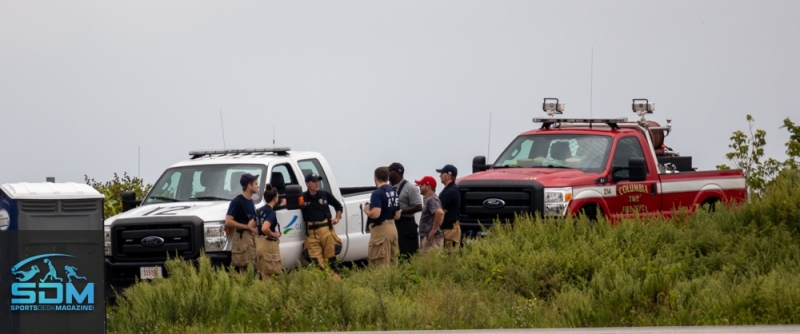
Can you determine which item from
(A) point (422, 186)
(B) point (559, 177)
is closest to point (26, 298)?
(A) point (422, 186)

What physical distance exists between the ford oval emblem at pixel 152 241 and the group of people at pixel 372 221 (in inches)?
37.2

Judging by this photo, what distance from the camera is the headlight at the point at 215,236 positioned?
15602 millimetres

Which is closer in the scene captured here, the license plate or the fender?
the license plate

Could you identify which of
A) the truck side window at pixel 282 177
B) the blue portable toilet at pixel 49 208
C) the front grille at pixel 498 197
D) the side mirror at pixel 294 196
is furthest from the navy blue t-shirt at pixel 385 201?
the blue portable toilet at pixel 49 208

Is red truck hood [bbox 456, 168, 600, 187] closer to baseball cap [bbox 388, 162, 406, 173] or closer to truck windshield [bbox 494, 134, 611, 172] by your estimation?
truck windshield [bbox 494, 134, 611, 172]

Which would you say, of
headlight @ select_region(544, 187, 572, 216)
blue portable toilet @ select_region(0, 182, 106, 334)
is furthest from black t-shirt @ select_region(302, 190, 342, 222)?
blue portable toilet @ select_region(0, 182, 106, 334)

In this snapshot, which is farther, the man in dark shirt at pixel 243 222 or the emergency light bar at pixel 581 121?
the emergency light bar at pixel 581 121

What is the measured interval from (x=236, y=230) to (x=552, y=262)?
3883 millimetres

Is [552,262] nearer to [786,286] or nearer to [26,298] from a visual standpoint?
[786,286]

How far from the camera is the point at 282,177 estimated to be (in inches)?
677

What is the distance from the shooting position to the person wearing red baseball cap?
16922 millimetres

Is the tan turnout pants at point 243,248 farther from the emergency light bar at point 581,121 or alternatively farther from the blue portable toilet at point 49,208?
the emergency light bar at point 581,121

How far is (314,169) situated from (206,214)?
2.42m

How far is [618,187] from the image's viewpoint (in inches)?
730
